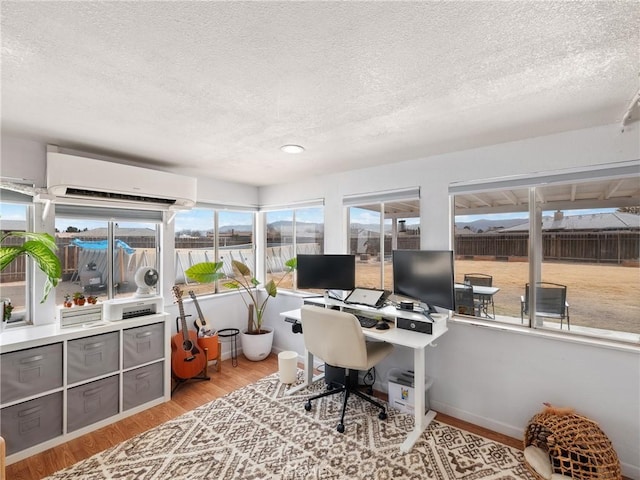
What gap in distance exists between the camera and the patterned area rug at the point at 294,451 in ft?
6.46

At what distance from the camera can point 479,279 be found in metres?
2.74

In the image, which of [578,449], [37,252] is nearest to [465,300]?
[578,449]

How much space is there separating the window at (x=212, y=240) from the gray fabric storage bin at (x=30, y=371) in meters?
1.44

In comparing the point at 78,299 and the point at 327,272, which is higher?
the point at 327,272

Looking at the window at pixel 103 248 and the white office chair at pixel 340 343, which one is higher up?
the window at pixel 103 248

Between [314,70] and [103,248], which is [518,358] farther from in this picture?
[103,248]

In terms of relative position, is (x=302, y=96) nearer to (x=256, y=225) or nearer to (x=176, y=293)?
(x=176, y=293)

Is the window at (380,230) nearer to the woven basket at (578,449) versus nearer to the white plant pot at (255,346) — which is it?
the white plant pot at (255,346)

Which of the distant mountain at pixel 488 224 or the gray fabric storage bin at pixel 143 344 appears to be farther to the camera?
the gray fabric storage bin at pixel 143 344

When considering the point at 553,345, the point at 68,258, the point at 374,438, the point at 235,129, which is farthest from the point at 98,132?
the point at 553,345

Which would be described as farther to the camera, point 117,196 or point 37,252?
point 117,196

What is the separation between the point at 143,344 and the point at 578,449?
3.28m

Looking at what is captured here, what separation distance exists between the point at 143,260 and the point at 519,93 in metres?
3.62

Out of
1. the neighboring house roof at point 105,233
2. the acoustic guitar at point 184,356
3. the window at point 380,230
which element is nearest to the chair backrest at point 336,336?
the window at point 380,230
